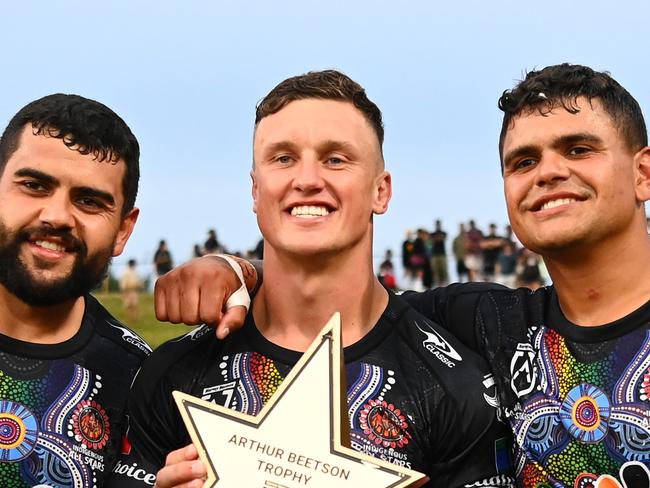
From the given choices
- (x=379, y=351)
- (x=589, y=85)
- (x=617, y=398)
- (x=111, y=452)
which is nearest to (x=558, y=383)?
(x=617, y=398)

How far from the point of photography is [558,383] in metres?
4.14

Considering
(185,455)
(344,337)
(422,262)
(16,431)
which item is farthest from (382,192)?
(422,262)

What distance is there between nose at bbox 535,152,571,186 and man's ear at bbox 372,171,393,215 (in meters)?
0.72

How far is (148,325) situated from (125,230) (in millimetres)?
18810

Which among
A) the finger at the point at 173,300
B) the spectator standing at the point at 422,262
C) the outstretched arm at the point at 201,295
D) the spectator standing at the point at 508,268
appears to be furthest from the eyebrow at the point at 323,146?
the spectator standing at the point at 422,262

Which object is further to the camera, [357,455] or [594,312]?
[594,312]

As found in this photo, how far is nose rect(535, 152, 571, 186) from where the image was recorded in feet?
13.7

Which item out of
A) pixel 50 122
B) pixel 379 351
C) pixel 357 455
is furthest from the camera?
pixel 50 122

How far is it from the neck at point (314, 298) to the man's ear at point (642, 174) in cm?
132

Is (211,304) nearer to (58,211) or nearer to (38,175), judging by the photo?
(58,211)

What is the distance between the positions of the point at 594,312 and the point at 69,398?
99.2 inches

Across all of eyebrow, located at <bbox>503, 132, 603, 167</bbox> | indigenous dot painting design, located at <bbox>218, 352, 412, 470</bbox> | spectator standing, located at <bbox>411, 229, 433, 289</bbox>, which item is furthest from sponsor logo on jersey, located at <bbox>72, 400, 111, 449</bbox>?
spectator standing, located at <bbox>411, 229, 433, 289</bbox>

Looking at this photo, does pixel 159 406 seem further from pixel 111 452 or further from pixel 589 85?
pixel 589 85

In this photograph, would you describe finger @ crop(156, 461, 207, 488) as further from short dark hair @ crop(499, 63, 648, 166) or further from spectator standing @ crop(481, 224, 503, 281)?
spectator standing @ crop(481, 224, 503, 281)
